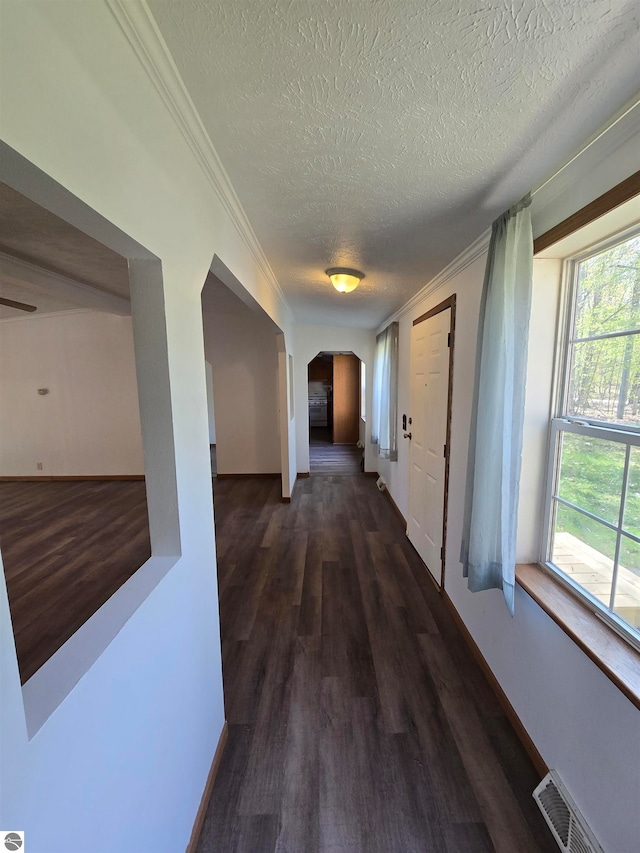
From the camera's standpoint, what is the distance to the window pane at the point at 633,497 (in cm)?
108

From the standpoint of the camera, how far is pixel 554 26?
703mm

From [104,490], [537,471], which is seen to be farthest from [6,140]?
[104,490]

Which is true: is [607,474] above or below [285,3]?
below

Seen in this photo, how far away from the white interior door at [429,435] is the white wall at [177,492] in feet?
5.55

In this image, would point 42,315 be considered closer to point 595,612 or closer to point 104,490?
point 104,490

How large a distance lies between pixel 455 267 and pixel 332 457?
15.5 ft

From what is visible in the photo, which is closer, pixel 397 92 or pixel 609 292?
pixel 397 92

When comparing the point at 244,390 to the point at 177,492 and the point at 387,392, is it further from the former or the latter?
the point at 177,492

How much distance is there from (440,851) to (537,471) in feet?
4.69

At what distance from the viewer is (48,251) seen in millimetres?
2199

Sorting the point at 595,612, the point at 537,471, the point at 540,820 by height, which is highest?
the point at 537,471

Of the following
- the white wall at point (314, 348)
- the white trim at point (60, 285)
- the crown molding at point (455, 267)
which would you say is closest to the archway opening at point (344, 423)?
the white wall at point (314, 348)

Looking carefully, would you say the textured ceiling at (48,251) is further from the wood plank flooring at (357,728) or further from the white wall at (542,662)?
the wood plank flooring at (357,728)

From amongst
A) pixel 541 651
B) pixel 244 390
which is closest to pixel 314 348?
pixel 244 390
